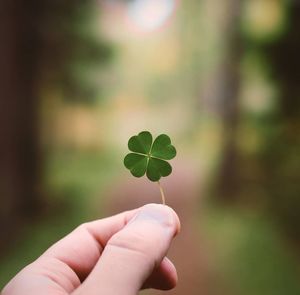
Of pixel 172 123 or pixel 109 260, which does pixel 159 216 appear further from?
pixel 172 123

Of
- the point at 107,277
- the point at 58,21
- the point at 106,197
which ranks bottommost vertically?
the point at 106,197

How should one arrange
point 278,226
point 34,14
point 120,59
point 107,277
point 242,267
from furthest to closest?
1. point 120,59
2. point 34,14
3. point 278,226
4. point 242,267
5. point 107,277

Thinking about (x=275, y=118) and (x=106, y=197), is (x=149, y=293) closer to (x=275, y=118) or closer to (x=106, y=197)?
(x=106, y=197)

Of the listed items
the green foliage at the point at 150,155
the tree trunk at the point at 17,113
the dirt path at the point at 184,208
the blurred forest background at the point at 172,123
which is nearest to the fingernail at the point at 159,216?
the green foliage at the point at 150,155

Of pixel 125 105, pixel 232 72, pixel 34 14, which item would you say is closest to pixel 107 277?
pixel 34 14

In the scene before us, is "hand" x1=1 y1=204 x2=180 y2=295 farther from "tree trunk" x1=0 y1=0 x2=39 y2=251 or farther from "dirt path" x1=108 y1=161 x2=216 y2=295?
"tree trunk" x1=0 y1=0 x2=39 y2=251

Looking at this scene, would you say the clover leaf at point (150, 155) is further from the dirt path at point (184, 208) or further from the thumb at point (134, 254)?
the dirt path at point (184, 208)

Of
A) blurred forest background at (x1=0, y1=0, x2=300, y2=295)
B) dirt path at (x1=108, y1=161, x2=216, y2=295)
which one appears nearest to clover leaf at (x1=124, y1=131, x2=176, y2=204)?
dirt path at (x1=108, y1=161, x2=216, y2=295)
